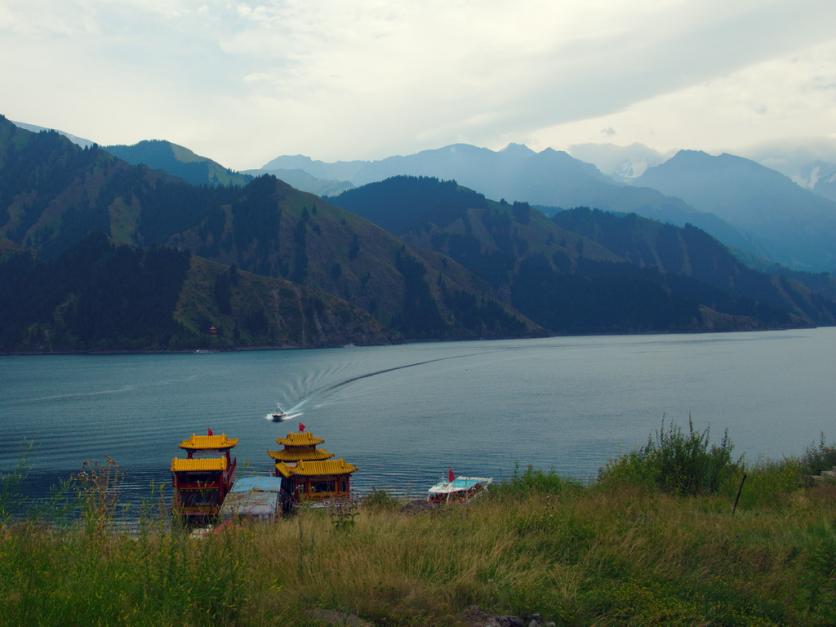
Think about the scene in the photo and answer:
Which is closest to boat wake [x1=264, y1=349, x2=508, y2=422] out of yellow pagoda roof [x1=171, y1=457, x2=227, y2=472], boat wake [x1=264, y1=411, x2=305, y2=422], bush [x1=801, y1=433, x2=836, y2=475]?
boat wake [x1=264, y1=411, x2=305, y2=422]

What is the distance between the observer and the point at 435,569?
888 centimetres

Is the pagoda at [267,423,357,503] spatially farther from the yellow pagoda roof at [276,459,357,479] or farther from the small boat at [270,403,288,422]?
the small boat at [270,403,288,422]

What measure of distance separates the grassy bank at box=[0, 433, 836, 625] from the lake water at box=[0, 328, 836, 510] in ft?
108

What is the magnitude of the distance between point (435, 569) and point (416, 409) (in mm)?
84282

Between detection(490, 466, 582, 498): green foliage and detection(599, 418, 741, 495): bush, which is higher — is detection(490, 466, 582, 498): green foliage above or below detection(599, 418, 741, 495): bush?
below

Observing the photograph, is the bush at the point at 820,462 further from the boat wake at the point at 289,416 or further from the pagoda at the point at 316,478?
the boat wake at the point at 289,416

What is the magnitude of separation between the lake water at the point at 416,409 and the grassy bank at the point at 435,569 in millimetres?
32798

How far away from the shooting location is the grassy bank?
6.91 m

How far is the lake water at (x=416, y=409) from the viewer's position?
62.2m

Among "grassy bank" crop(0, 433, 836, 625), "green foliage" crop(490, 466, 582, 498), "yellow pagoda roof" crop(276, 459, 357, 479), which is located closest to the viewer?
"grassy bank" crop(0, 433, 836, 625)

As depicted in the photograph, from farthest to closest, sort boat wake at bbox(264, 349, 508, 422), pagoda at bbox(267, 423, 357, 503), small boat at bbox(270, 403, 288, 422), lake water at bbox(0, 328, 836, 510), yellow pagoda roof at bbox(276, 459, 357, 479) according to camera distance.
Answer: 1. boat wake at bbox(264, 349, 508, 422)
2. small boat at bbox(270, 403, 288, 422)
3. lake water at bbox(0, 328, 836, 510)
4. yellow pagoda roof at bbox(276, 459, 357, 479)
5. pagoda at bbox(267, 423, 357, 503)

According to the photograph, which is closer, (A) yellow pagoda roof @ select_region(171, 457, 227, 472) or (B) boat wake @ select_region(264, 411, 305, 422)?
(A) yellow pagoda roof @ select_region(171, 457, 227, 472)

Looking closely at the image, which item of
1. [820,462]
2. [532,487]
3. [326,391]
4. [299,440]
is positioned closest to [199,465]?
[299,440]

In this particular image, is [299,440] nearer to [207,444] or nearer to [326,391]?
[207,444]
